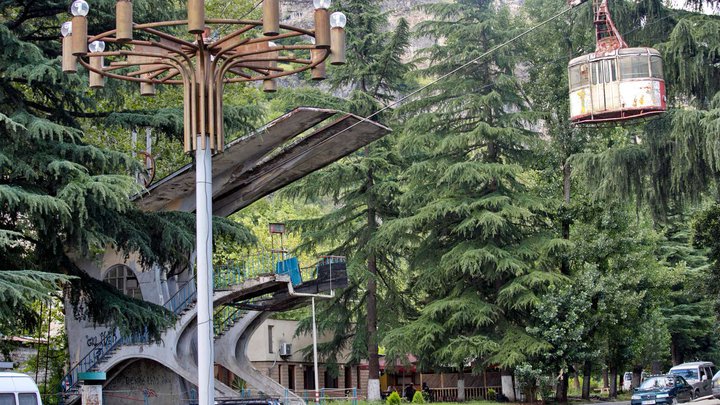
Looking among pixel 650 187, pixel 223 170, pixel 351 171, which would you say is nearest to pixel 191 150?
pixel 223 170

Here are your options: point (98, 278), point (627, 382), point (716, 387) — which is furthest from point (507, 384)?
point (627, 382)

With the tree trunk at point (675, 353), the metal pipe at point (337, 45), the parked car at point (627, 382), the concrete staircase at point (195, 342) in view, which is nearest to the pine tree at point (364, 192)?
the concrete staircase at point (195, 342)

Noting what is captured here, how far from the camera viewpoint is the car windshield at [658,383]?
3588cm

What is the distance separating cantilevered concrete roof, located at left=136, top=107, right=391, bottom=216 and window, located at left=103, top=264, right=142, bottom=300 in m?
5.74

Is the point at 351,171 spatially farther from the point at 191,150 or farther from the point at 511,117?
the point at 191,150

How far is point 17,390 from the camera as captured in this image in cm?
1579

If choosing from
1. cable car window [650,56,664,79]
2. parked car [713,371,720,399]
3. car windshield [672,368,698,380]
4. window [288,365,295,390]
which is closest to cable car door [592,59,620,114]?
cable car window [650,56,664,79]

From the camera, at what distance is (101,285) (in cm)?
2020

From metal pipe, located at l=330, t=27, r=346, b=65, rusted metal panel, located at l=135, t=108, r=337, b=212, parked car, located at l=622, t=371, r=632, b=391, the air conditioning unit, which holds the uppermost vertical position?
rusted metal panel, located at l=135, t=108, r=337, b=212

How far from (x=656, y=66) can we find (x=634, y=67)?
24.8 inches

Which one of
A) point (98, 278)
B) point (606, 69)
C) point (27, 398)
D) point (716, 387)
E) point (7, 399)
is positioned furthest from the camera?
point (716, 387)

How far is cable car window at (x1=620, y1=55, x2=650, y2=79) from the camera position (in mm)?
22312

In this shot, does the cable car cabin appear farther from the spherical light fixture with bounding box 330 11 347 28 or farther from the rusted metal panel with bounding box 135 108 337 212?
the spherical light fixture with bounding box 330 11 347 28

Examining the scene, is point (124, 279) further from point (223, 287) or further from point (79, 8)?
point (79, 8)
